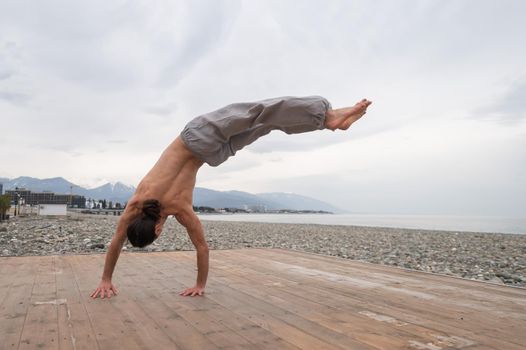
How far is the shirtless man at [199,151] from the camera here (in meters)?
3.31

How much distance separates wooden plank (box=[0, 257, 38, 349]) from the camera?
245 centimetres

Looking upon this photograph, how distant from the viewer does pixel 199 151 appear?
141 inches

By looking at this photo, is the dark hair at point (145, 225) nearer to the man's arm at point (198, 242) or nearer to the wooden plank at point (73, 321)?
the man's arm at point (198, 242)

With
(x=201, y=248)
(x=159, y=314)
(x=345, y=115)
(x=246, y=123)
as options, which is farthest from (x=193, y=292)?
(x=345, y=115)

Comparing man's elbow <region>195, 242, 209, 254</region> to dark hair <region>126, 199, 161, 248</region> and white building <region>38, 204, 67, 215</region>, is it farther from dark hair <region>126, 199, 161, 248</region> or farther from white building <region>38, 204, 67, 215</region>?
white building <region>38, 204, 67, 215</region>

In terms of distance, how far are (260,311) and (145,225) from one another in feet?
4.06

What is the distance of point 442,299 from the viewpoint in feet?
11.8

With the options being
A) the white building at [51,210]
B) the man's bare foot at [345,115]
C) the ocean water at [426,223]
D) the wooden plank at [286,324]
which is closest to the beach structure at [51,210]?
the white building at [51,210]

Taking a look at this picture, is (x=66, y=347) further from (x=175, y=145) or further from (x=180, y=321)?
(x=175, y=145)

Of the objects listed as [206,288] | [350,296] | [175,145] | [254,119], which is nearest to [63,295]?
[206,288]

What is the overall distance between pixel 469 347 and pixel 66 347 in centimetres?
229

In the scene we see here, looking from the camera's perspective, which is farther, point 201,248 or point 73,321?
point 201,248

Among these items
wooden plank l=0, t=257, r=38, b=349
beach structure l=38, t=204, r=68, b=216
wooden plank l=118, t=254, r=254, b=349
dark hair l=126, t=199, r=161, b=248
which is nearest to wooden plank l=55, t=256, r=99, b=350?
wooden plank l=0, t=257, r=38, b=349

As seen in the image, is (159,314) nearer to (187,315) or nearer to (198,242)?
(187,315)
